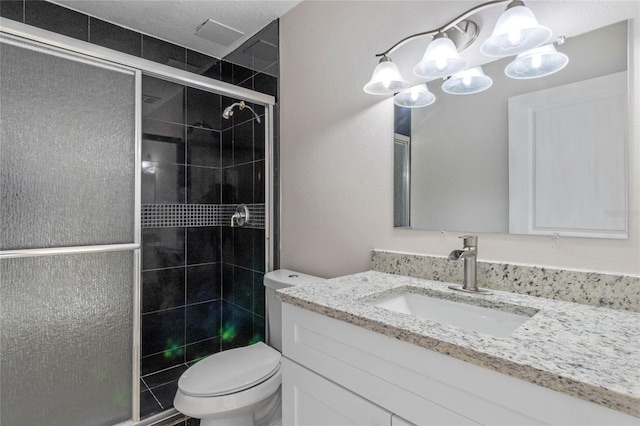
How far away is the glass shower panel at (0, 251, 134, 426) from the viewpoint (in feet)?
4.09

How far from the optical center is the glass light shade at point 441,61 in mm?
1102

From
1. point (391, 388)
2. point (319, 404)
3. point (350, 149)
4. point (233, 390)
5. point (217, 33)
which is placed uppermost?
point (217, 33)

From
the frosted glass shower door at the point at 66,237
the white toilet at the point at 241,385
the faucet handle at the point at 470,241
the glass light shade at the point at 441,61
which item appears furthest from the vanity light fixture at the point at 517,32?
the frosted glass shower door at the point at 66,237

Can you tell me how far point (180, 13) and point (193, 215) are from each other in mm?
1294

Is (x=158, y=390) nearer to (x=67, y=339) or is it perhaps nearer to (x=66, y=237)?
(x=67, y=339)

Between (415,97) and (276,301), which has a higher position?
(415,97)

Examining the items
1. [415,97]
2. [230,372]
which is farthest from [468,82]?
[230,372]

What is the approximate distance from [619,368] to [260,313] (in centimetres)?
184

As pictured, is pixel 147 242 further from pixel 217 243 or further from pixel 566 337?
pixel 566 337

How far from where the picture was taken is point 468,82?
1165 mm

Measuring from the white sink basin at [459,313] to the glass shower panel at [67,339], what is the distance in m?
1.16

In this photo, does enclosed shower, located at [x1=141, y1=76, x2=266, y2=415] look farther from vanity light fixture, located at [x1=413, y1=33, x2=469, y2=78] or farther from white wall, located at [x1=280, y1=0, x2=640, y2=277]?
vanity light fixture, located at [x1=413, y1=33, x2=469, y2=78]

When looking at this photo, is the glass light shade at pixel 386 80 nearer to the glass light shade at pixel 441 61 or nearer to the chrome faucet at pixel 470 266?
the glass light shade at pixel 441 61

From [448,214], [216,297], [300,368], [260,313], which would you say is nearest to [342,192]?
[448,214]
